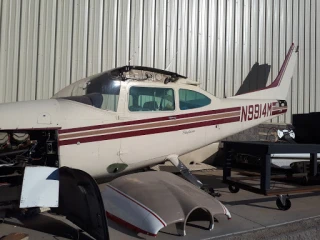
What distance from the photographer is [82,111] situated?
418 centimetres

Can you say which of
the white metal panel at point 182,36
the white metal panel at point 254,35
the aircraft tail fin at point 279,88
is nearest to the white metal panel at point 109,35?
the white metal panel at point 182,36

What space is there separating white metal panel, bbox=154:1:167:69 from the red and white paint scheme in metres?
3.16

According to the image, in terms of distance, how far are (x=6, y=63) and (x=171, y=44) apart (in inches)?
155

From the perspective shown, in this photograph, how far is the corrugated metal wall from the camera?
710cm

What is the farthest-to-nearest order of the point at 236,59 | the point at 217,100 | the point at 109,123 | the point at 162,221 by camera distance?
1. the point at 236,59
2. the point at 217,100
3. the point at 109,123
4. the point at 162,221

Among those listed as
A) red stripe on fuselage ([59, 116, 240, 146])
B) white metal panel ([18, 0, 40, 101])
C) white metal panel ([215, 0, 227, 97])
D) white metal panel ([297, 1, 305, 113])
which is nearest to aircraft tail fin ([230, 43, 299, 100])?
red stripe on fuselage ([59, 116, 240, 146])

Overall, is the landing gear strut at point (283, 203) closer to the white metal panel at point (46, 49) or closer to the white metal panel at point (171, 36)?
the white metal panel at point (171, 36)

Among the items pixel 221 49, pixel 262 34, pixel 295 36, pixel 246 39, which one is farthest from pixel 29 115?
pixel 295 36

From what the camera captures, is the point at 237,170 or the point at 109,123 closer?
the point at 109,123

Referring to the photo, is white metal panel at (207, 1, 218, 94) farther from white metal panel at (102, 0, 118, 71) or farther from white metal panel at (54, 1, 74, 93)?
white metal panel at (54, 1, 74, 93)

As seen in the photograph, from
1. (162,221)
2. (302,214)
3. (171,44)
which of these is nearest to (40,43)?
(171,44)

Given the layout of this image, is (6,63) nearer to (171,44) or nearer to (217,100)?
(171,44)

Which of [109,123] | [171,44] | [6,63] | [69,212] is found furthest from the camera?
[171,44]

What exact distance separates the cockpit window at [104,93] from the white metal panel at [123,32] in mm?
3231
